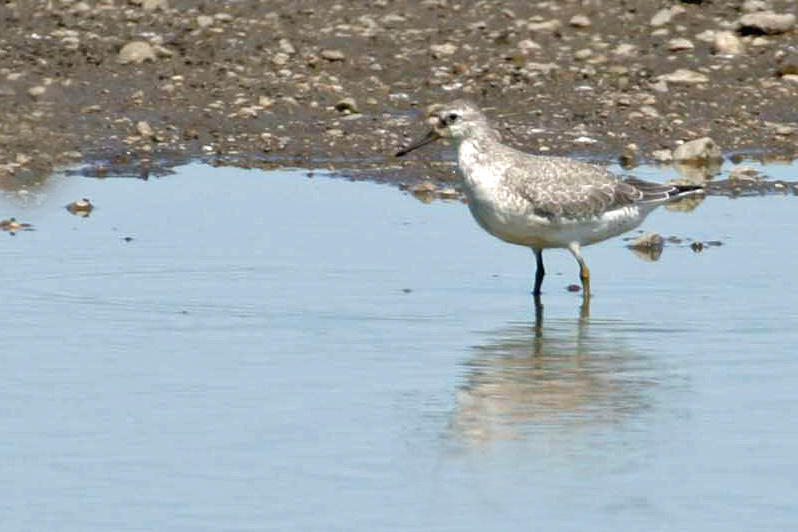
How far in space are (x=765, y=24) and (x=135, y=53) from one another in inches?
253

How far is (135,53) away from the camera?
64.8 ft

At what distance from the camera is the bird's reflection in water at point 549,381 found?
10.1m

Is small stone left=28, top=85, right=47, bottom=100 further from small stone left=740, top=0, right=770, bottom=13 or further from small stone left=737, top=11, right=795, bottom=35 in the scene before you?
small stone left=740, top=0, right=770, bottom=13

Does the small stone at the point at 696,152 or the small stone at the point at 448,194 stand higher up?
the small stone at the point at 448,194


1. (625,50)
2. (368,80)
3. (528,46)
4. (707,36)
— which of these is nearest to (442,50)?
(528,46)

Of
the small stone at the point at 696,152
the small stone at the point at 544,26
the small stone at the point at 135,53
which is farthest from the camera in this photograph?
the small stone at the point at 544,26

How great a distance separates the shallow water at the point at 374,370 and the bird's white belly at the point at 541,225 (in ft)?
1.09

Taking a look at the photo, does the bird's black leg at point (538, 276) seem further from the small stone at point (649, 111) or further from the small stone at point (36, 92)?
the small stone at point (36, 92)

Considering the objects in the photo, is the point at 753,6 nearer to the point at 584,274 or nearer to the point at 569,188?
the point at 569,188

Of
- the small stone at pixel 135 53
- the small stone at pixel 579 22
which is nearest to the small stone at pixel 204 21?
the small stone at pixel 135 53

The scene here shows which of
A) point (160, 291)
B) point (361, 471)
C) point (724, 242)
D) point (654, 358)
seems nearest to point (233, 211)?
point (160, 291)

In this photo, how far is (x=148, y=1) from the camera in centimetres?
2098

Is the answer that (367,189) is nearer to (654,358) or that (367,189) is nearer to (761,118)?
(761,118)

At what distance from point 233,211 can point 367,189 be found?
4.99ft
